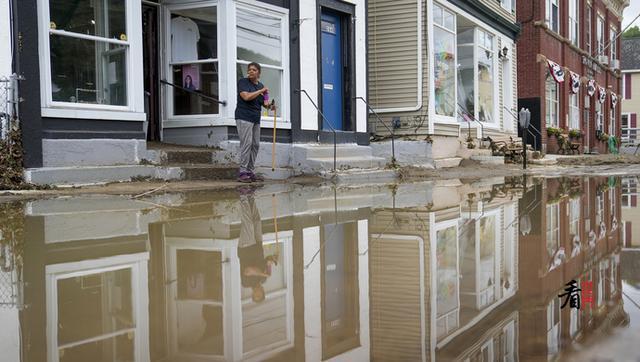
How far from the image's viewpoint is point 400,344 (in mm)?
2965

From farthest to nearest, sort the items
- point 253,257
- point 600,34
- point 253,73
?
point 600,34, point 253,73, point 253,257

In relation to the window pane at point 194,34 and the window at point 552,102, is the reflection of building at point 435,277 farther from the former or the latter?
the window at point 552,102

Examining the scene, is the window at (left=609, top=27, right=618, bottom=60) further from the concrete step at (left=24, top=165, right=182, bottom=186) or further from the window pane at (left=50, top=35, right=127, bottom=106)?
the concrete step at (left=24, top=165, right=182, bottom=186)

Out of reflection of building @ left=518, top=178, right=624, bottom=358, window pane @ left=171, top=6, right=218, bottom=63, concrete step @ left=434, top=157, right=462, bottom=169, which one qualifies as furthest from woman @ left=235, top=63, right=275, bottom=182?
concrete step @ left=434, top=157, right=462, bottom=169

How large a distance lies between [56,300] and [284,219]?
3334mm

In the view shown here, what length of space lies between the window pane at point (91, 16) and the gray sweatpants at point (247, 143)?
2.43 metres

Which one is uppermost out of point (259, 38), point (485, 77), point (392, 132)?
point (485, 77)

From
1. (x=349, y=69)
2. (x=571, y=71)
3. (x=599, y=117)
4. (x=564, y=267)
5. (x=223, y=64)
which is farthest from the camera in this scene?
(x=599, y=117)

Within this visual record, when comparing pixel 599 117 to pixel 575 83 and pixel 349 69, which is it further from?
pixel 349 69

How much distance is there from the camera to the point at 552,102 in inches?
1142

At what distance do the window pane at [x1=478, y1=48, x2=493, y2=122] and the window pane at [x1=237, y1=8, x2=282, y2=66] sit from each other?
10.0 meters

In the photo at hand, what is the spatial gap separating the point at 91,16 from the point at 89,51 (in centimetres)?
55

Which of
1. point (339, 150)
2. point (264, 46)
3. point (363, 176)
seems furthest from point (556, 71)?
point (264, 46)

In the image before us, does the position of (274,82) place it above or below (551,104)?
below
